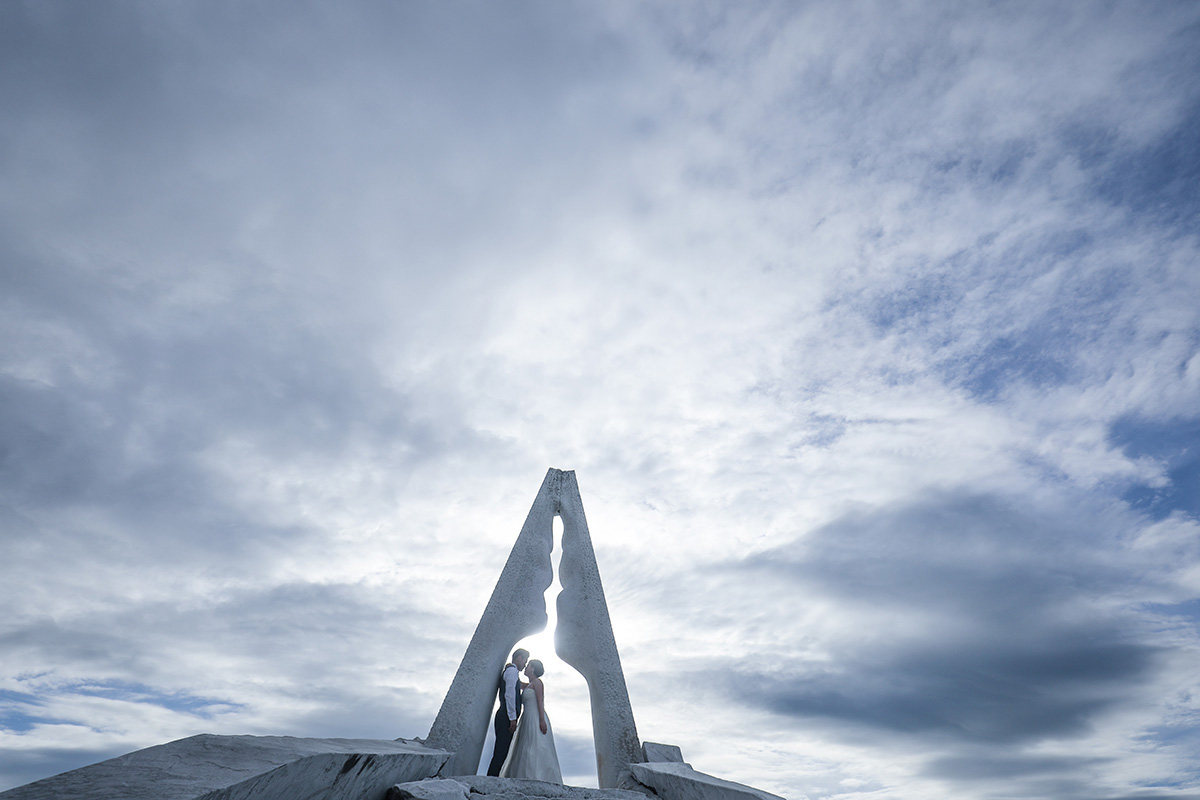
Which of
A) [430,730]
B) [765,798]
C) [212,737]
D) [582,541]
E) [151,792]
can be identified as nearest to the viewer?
[151,792]

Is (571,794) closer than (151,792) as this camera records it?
No

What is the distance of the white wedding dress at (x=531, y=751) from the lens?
32.1 ft

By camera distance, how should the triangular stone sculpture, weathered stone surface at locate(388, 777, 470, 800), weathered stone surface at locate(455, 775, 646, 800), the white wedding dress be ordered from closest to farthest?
weathered stone surface at locate(388, 777, 470, 800) → weathered stone surface at locate(455, 775, 646, 800) → the triangular stone sculpture → the white wedding dress

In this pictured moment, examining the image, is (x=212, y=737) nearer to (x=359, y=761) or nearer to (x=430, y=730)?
(x=359, y=761)

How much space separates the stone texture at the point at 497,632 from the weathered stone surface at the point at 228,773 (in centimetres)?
346

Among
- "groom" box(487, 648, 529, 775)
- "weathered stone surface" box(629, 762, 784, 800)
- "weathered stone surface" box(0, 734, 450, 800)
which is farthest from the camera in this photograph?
"groom" box(487, 648, 529, 775)

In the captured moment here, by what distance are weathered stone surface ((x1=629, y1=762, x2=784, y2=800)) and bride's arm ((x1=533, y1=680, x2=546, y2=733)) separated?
1858 mm

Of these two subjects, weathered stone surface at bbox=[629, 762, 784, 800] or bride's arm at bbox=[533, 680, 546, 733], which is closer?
weathered stone surface at bbox=[629, 762, 784, 800]

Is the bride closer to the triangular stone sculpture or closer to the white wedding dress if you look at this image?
the white wedding dress

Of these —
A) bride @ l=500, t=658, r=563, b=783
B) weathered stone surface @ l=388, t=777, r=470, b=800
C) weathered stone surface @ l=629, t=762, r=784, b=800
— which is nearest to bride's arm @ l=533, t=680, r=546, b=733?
bride @ l=500, t=658, r=563, b=783

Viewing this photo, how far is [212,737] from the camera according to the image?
4719 mm

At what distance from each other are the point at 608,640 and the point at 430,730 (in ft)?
8.66

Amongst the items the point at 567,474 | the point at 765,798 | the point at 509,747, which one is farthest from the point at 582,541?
the point at 765,798

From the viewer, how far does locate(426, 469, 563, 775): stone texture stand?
931cm
